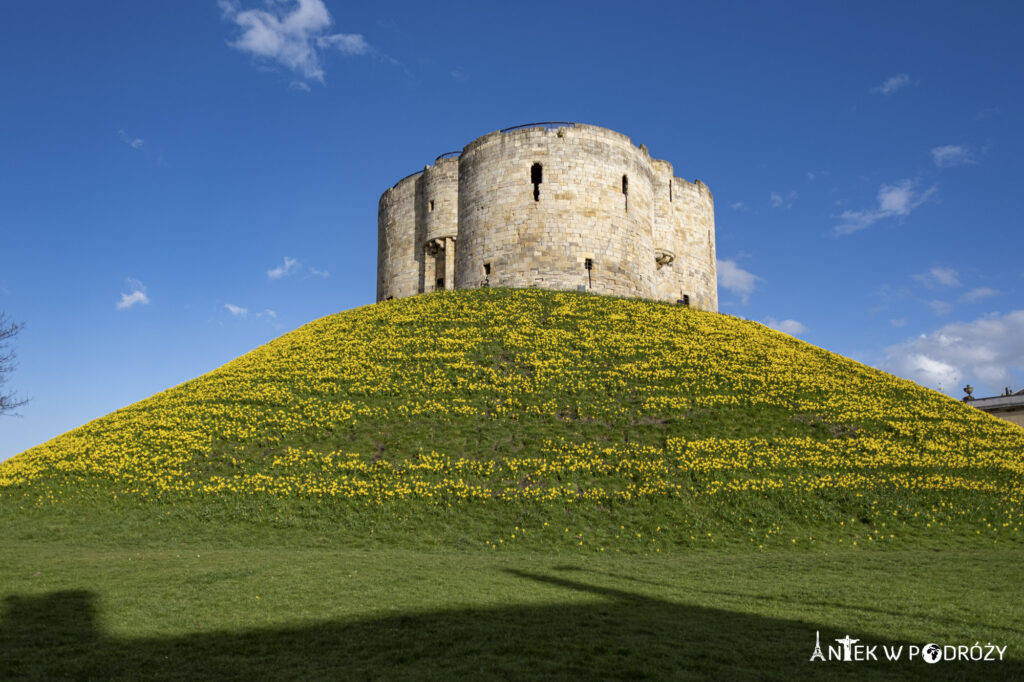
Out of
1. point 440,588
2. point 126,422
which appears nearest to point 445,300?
point 126,422

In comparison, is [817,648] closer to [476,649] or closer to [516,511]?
[476,649]

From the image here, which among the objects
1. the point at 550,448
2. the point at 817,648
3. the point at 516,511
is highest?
the point at 550,448

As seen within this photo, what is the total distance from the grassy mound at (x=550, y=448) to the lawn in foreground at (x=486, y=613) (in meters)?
2.85

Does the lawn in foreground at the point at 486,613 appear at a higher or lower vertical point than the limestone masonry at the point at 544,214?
lower

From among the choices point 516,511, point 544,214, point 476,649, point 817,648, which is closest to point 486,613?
point 476,649

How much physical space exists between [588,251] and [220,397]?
21.1 metres

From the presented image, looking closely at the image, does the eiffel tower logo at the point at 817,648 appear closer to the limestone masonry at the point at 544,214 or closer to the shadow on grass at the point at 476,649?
the shadow on grass at the point at 476,649

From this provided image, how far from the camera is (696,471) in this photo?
21.5m

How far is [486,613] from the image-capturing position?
1063cm

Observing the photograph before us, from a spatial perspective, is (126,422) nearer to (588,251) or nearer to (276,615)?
(276,615)

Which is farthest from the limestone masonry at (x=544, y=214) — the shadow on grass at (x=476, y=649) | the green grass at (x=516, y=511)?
the shadow on grass at (x=476, y=649)

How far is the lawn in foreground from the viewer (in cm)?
842

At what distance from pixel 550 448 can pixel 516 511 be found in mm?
3740

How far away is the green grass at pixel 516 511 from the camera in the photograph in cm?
941
